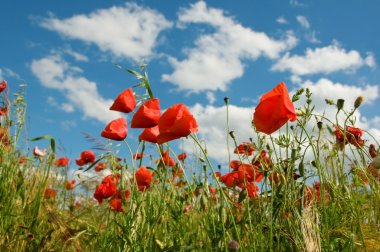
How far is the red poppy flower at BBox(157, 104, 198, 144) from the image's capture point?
5.73ft

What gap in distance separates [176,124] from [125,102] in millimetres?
617

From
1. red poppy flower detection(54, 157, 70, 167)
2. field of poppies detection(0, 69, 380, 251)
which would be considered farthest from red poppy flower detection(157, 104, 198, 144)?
red poppy flower detection(54, 157, 70, 167)

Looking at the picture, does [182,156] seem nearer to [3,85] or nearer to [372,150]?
[3,85]

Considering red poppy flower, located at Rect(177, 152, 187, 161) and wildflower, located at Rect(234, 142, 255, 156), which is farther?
red poppy flower, located at Rect(177, 152, 187, 161)

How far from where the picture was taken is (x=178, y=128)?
1.74 metres

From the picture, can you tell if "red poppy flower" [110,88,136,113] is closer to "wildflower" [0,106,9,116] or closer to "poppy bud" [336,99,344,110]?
"poppy bud" [336,99,344,110]

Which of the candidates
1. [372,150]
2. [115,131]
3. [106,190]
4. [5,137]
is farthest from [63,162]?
[372,150]

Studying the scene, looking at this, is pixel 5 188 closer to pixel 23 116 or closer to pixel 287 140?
pixel 23 116

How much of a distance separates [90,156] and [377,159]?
2.74 metres

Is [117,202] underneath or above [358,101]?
underneath

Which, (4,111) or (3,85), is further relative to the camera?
(3,85)

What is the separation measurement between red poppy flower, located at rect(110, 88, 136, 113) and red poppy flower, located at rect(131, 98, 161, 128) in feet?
0.77

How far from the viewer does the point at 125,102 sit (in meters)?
2.29

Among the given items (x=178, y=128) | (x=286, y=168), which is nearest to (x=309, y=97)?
(x=286, y=168)
